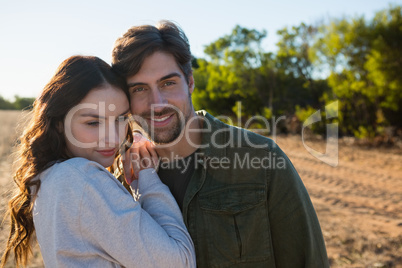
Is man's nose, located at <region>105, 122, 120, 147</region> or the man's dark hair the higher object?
the man's dark hair

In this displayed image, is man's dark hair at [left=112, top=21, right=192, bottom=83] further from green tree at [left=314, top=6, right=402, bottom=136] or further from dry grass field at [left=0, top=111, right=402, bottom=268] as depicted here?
green tree at [left=314, top=6, right=402, bottom=136]

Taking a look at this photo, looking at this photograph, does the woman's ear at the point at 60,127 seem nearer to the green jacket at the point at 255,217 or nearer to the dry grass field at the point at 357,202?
A: the dry grass field at the point at 357,202

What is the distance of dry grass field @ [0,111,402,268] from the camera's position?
14.2 feet

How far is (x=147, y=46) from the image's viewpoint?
218 centimetres

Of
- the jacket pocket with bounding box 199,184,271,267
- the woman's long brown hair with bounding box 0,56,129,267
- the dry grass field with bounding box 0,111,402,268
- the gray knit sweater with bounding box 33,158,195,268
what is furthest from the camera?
the dry grass field with bounding box 0,111,402,268

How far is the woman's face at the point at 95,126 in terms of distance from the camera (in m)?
1.77

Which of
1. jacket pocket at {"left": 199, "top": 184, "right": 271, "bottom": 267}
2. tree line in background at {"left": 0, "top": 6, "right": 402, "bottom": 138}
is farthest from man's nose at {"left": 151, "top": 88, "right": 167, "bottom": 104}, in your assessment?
tree line in background at {"left": 0, "top": 6, "right": 402, "bottom": 138}

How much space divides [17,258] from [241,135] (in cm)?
150

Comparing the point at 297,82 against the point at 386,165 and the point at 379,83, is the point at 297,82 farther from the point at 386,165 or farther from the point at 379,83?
the point at 386,165

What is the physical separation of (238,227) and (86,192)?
0.89 metres

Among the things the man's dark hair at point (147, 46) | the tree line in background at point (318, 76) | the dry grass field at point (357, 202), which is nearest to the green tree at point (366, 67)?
the tree line in background at point (318, 76)

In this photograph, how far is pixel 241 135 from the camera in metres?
2.12

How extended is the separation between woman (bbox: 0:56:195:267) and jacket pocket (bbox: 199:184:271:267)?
0.89ft

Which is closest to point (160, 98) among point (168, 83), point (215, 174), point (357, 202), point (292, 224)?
point (168, 83)
